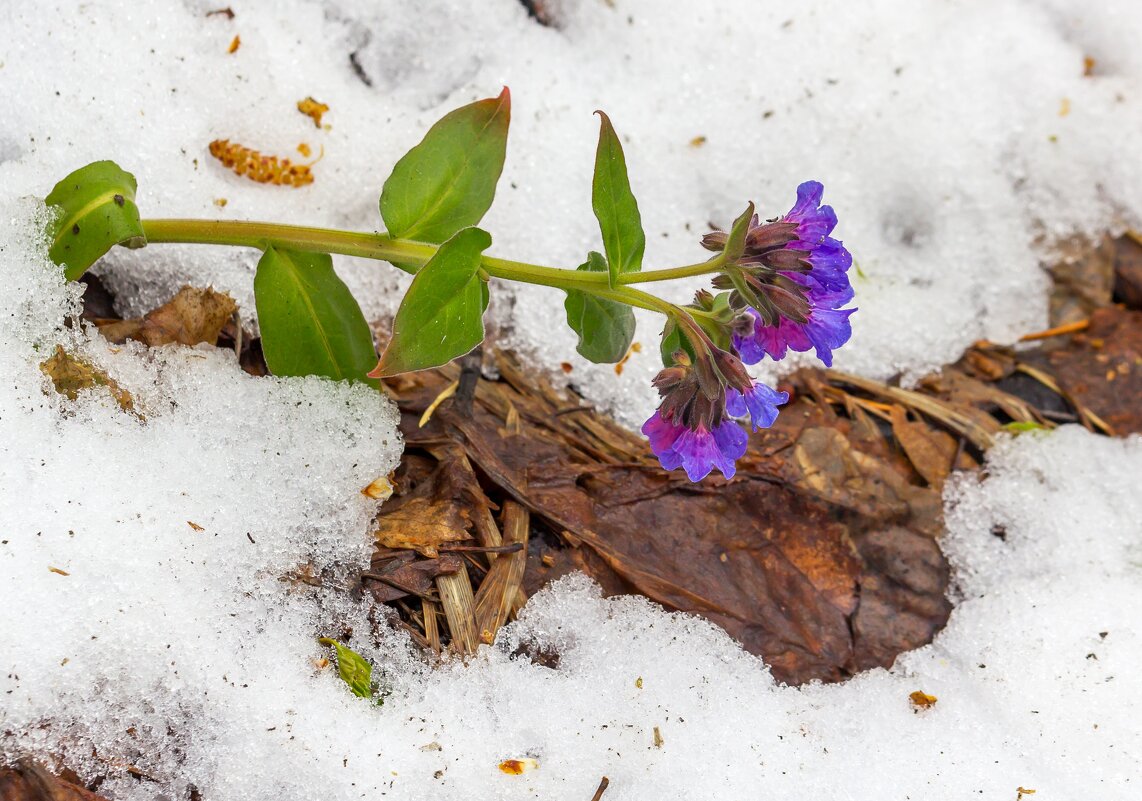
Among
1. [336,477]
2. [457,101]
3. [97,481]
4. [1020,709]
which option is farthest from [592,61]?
[1020,709]

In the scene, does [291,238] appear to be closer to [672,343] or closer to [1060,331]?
[672,343]

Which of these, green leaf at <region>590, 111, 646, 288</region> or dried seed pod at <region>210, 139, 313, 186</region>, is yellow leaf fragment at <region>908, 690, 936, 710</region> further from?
dried seed pod at <region>210, 139, 313, 186</region>

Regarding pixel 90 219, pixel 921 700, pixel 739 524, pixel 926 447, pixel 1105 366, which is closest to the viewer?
pixel 90 219

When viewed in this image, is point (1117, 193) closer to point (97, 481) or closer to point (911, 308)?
point (911, 308)

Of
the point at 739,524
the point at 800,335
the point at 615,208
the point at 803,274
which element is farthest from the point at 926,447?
the point at 615,208

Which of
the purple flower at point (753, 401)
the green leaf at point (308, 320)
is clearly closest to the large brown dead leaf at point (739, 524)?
the green leaf at point (308, 320)

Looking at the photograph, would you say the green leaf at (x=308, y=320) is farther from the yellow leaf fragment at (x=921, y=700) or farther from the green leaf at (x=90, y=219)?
the yellow leaf fragment at (x=921, y=700)
